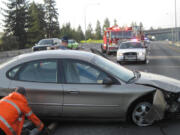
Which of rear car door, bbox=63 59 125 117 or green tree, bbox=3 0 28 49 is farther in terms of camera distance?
green tree, bbox=3 0 28 49

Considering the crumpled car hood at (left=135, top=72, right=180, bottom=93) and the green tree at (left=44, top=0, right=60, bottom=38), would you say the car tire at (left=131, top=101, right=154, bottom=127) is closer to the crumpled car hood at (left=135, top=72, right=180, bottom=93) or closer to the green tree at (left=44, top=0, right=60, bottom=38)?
the crumpled car hood at (left=135, top=72, right=180, bottom=93)

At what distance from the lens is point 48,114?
4.68 m

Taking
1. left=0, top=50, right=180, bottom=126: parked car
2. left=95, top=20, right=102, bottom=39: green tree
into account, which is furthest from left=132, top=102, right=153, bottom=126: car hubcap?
left=95, top=20, right=102, bottom=39: green tree

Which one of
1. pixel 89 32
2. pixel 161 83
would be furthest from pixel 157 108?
pixel 89 32

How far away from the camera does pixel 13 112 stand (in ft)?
11.9

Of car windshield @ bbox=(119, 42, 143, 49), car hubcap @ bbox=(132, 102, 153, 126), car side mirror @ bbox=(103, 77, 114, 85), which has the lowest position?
car hubcap @ bbox=(132, 102, 153, 126)

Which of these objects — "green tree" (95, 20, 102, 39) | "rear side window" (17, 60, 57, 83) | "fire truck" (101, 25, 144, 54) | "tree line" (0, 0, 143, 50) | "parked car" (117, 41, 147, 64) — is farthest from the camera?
"green tree" (95, 20, 102, 39)

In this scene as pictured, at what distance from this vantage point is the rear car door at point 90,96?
4.52 m

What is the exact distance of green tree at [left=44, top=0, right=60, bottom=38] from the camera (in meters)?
69.8

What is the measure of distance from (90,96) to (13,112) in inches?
57.0

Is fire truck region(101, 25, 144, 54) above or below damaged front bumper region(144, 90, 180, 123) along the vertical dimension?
above

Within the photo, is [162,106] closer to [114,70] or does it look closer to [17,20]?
[114,70]

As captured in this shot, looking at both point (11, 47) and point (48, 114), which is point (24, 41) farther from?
point (48, 114)

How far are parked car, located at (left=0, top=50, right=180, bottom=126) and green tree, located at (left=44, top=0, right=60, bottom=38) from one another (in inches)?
2652
